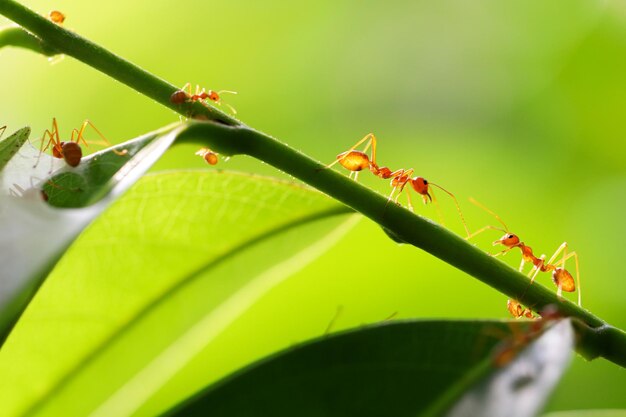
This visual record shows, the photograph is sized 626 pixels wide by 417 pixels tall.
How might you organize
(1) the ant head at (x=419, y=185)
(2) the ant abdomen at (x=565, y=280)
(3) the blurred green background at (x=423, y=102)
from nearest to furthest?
(2) the ant abdomen at (x=565, y=280)
(1) the ant head at (x=419, y=185)
(3) the blurred green background at (x=423, y=102)

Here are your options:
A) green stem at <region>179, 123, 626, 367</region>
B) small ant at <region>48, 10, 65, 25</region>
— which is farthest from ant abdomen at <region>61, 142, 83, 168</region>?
small ant at <region>48, 10, 65, 25</region>

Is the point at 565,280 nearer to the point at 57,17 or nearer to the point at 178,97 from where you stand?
the point at 178,97

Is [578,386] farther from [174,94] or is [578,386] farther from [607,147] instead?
[174,94]

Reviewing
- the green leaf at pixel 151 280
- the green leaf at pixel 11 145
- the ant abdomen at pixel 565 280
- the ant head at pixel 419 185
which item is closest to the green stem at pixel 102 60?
the green leaf at pixel 11 145

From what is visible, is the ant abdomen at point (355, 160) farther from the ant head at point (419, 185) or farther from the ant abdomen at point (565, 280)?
the ant abdomen at point (565, 280)

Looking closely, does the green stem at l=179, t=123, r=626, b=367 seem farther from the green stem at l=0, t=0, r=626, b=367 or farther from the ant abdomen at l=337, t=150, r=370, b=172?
the ant abdomen at l=337, t=150, r=370, b=172

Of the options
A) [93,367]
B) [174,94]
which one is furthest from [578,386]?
[174,94]
